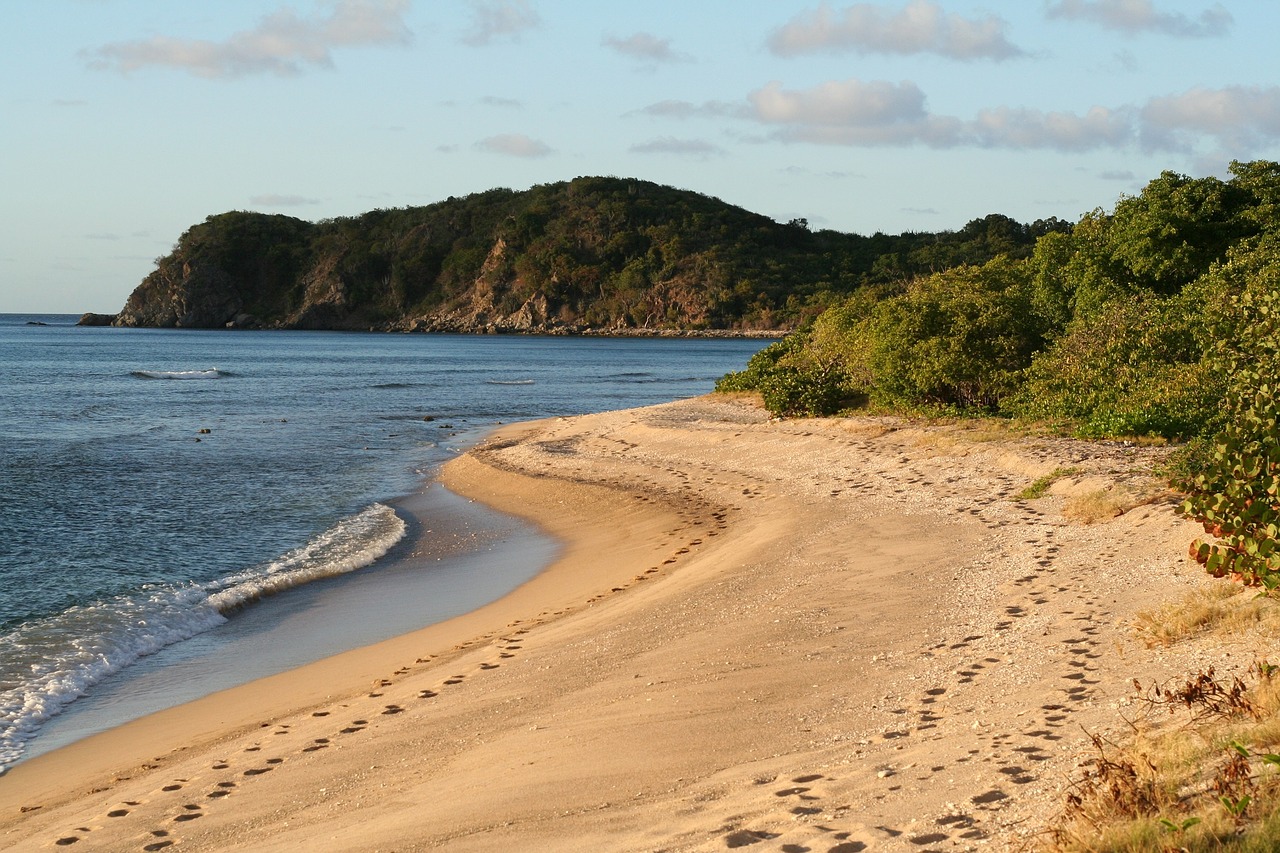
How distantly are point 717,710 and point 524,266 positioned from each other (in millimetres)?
167873

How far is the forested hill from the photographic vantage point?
16450 cm

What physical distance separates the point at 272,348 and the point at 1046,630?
4401 inches

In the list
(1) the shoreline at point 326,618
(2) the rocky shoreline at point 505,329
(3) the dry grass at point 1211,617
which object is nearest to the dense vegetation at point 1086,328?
(3) the dry grass at point 1211,617

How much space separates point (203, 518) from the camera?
19328mm

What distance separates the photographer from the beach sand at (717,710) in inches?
230

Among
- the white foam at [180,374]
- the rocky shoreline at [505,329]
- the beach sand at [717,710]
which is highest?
the rocky shoreline at [505,329]

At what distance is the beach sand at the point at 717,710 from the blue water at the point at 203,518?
5.47 feet

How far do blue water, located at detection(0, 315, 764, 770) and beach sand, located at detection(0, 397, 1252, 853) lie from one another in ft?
5.47

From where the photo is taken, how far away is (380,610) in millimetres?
13117

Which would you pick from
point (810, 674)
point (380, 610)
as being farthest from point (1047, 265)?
point (810, 674)

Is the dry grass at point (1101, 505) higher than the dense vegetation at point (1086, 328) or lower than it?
lower

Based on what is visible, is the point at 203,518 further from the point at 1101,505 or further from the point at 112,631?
the point at 1101,505

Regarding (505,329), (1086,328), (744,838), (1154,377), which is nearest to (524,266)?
(505,329)

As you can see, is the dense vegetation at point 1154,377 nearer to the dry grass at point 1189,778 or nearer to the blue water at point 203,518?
the dry grass at point 1189,778
